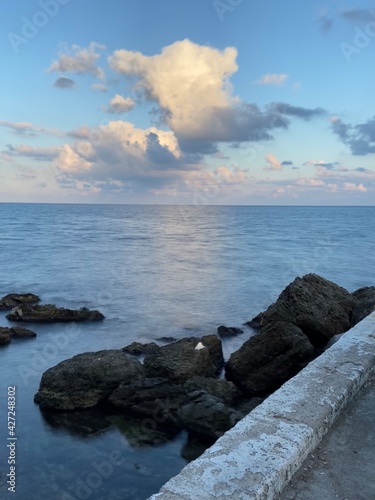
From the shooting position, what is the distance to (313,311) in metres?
10.9

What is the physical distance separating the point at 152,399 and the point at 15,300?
1285 cm

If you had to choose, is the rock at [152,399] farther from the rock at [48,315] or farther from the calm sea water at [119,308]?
the rock at [48,315]

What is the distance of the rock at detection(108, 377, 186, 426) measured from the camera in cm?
907

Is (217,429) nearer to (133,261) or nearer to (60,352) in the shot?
(60,352)

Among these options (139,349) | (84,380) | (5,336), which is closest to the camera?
(84,380)

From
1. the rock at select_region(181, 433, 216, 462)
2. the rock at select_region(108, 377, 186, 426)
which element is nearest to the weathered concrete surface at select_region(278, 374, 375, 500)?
the rock at select_region(181, 433, 216, 462)

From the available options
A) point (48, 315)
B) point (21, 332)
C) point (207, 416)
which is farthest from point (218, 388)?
point (48, 315)

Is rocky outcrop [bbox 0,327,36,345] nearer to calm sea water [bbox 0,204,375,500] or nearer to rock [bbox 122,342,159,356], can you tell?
calm sea water [bbox 0,204,375,500]

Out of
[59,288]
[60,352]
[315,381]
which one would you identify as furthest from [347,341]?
[59,288]

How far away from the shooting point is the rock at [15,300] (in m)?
19.4

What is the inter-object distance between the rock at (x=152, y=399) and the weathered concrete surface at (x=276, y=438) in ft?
15.1

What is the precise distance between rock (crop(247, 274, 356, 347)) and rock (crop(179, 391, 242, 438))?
2899mm

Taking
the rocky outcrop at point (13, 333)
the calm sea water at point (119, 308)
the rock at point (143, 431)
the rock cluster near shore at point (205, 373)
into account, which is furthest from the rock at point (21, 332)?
the rock at point (143, 431)

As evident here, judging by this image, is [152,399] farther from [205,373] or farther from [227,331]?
[227,331]
